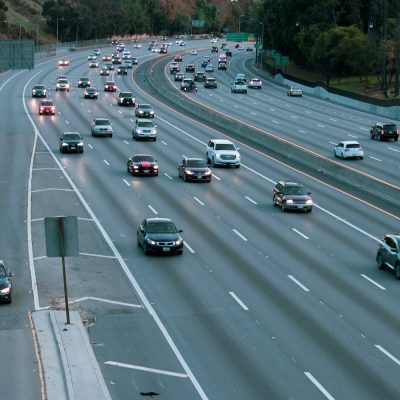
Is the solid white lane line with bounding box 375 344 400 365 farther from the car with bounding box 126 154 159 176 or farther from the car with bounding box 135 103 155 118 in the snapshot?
the car with bounding box 135 103 155 118

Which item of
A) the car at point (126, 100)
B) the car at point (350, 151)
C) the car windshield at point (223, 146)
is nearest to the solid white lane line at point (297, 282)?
the car windshield at point (223, 146)

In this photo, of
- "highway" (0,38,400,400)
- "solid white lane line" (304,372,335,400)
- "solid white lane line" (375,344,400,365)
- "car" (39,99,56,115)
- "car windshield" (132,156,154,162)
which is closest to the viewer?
"solid white lane line" (304,372,335,400)

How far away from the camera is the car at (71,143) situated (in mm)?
65125

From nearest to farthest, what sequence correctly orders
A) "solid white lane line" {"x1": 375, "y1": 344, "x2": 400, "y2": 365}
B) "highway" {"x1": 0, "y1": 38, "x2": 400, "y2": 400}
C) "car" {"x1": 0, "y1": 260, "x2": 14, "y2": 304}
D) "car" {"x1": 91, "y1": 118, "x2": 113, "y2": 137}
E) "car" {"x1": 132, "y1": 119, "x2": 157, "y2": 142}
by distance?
1. "highway" {"x1": 0, "y1": 38, "x2": 400, "y2": 400}
2. "solid white lane line" {"x1": 375, "y1": 344, "x2": 400, "y2": 365}
3. "car" {"x1": 0, "y1": 260, "x2": 14, "y2": 304}
4. "car" {"x1": 132, "y1": 119, "x2": 157, "y2": 142}
5. "car" {"x1": 91, "y1": 118, "x2": 113, "y2": 137}

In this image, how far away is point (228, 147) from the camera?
61.9 metres

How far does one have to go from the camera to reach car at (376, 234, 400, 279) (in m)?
33.8

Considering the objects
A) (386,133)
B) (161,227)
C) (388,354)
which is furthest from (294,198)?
(386,133)

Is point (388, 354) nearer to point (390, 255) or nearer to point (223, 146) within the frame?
point (390, 255)

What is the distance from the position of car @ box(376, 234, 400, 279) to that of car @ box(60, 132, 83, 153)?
109 ft

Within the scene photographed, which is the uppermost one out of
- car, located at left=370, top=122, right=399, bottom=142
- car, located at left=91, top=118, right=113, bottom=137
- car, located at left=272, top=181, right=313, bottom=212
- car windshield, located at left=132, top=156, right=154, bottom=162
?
car, located at left=272, top=181, right=313, bottom=212

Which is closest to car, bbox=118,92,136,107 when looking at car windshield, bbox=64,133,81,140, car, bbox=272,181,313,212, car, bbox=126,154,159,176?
car windshield, bbox=64,133,81,140

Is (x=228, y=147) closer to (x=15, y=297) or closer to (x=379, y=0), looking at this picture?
(x=15, y=297)

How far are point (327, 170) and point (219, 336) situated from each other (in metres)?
33.9

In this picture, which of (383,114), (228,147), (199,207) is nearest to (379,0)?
(383,114)
